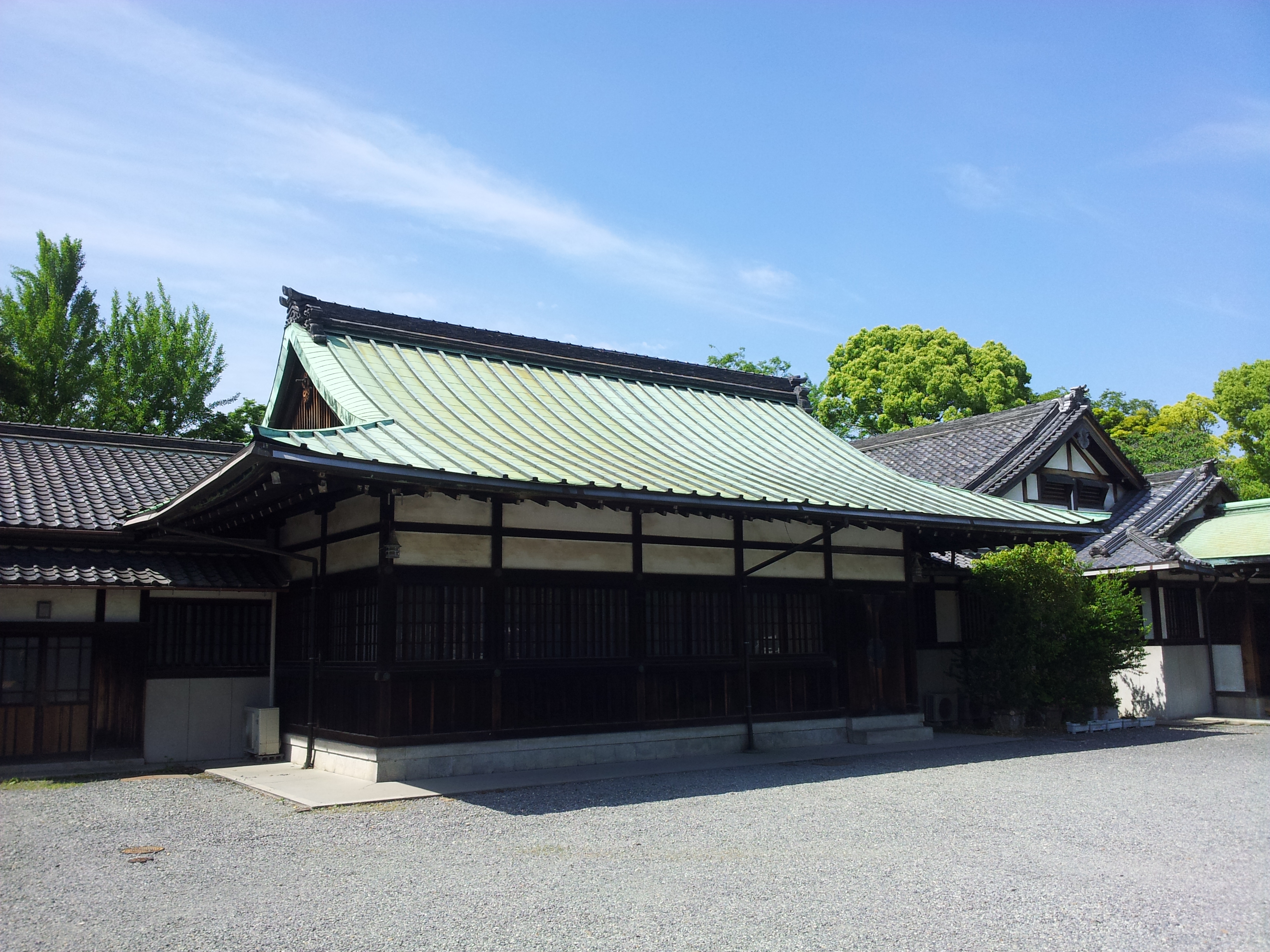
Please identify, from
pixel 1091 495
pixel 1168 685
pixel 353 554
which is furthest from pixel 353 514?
pixel 1091 495

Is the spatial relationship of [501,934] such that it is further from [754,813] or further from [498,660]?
[498,660]

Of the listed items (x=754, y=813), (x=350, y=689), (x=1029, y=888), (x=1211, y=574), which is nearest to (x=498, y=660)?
(x=350, y=689)

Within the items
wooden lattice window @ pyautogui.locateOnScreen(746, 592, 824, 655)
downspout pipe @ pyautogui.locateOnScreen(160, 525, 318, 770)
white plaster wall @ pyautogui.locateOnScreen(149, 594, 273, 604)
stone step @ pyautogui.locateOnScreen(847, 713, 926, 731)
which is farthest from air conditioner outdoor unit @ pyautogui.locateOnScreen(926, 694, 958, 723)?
white plaster wall @ pyautogui.locateOnScreen(149, 594, 273, 604)

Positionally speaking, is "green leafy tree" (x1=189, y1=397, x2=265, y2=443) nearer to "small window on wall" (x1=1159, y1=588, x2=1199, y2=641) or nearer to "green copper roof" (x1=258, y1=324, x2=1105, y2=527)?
"green copper roof" (x1=258, y1=324, x2=1105, y2=527)

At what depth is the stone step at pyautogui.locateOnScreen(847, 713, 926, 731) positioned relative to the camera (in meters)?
14.1

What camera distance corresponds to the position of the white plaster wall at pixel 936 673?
17141 mm

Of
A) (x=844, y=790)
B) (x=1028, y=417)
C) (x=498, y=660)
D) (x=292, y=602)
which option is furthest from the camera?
(x=1028, y=417)

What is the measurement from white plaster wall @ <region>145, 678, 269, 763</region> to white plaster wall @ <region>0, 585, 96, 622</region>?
1.25 m

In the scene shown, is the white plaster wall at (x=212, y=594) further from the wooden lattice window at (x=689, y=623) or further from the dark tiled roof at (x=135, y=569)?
the wooden lattice window at (x=689, y=623)

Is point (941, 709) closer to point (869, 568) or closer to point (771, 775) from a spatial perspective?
point (869, 568)

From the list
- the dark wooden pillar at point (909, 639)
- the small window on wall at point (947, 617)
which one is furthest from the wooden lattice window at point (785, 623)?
the small window on wall at point (947, 617)

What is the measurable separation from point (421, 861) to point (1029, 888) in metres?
4.16

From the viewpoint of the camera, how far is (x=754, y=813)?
8.74m

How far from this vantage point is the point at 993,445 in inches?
849
